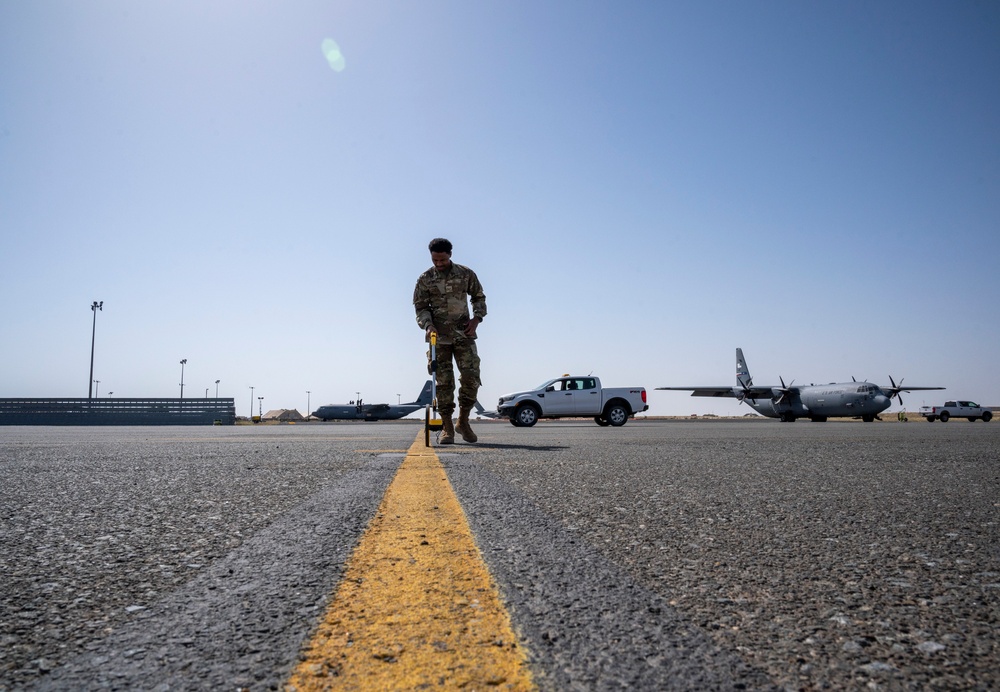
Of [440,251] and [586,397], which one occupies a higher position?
[440,251]

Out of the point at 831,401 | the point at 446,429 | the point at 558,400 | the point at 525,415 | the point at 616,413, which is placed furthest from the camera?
the point at 831,401

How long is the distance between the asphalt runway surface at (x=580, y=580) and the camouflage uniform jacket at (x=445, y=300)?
407cm

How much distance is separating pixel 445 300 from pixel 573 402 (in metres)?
15.7

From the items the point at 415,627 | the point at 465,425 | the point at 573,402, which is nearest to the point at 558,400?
the point at 573,402

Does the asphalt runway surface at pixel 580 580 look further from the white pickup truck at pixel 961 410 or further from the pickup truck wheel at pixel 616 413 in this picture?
the white pickup truck at pixel 961 410

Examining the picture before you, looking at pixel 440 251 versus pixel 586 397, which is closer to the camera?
pixel 440 251

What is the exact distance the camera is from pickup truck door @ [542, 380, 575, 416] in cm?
2205

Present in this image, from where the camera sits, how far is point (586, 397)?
22.0 meters

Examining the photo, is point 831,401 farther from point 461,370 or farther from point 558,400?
point 461,370

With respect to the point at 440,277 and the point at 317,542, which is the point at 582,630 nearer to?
the point at 317,542

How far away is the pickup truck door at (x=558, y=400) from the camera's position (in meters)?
22.0

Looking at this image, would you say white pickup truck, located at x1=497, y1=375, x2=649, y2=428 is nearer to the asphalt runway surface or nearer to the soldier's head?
the soldier's head

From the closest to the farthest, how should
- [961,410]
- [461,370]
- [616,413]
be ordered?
[461,370] → [616,413] → [961,410]

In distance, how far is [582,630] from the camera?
3.13 feet
